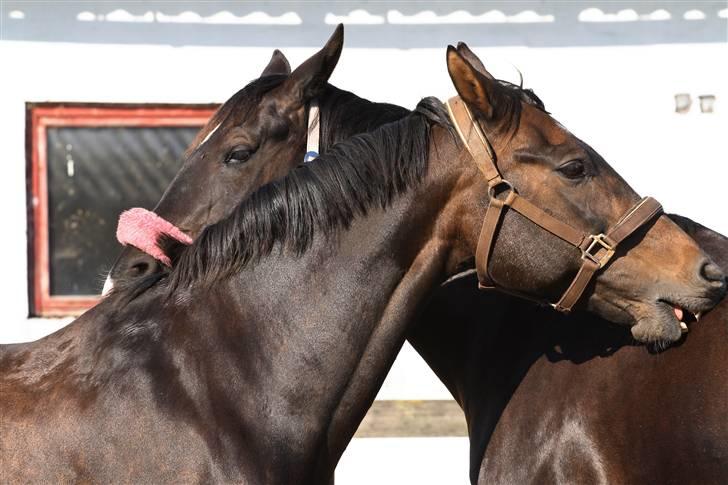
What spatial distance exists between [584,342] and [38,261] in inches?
156

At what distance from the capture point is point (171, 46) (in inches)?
252

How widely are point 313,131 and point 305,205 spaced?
2.92ft

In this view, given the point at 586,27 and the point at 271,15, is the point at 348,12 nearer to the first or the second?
the point at 271,15

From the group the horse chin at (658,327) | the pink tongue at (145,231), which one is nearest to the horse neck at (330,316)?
the pink tongue at (145,231)

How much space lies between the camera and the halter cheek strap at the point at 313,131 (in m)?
3.80

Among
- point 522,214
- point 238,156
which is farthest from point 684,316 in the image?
point 238,156

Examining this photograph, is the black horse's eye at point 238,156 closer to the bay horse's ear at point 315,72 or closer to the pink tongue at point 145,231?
the bay horse's ear at point 315,72

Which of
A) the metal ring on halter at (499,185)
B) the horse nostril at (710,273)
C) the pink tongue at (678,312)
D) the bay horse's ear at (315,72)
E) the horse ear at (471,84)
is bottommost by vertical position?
the pink tongue at (678,312)

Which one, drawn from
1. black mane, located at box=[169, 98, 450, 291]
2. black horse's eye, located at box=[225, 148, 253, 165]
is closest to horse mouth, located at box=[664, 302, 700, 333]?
black mane, located at box=[169, 98, 450, 291]

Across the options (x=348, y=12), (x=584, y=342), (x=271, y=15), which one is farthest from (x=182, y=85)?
(x=584, y=342)

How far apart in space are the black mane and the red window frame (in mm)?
3492

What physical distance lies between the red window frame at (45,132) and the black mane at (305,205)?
3492mm

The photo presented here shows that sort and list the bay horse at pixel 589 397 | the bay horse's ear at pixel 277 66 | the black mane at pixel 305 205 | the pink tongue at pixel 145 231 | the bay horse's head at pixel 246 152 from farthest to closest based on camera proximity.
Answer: the bay horse's ear at pixel 277 66, the bay horse's head at pixel 246 152, the pink tongue at pixel 145 231, the bay horse at pixel 589 397, the black mane at pixel 305 205

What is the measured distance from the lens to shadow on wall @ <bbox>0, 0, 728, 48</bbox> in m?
6.36
